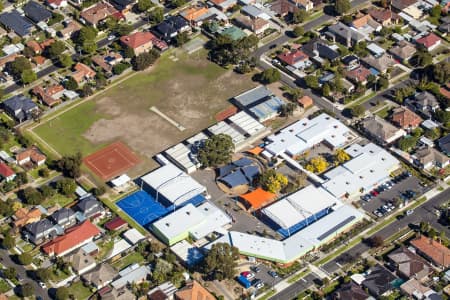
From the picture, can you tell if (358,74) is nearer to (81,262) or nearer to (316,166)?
(316,166)

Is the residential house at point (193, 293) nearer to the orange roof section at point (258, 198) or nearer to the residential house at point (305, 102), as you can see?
the orange roof section at point (258, 198)

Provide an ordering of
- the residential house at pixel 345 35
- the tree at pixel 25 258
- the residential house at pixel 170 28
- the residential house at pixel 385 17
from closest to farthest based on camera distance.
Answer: the tree at pixel 25 258, the residential house at pixel 345 35, the residential house at pixel 170 28, the residential house at pixel 385 17

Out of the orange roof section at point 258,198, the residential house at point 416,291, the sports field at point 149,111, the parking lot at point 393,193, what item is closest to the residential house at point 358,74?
the sports field at point 149,111

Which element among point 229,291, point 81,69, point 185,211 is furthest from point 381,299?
point 81,69

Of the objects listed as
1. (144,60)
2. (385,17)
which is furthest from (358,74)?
(144,60)

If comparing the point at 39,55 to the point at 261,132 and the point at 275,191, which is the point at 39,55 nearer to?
the point at 261,132

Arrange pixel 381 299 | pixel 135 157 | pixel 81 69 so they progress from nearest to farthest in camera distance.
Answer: pixel 381 299, pixel 135 157, pixel 81 69
